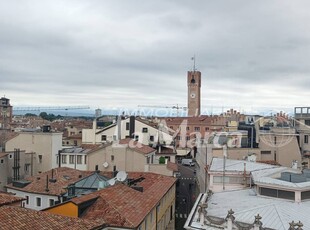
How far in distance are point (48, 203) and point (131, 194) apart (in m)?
10.4

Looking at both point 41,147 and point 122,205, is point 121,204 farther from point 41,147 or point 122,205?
point 41,147

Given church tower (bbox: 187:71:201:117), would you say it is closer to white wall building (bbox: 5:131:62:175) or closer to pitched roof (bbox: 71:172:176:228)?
white wall building (bbox: 5:131:62:175)

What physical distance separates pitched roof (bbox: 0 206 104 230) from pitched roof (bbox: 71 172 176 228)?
10.0ft

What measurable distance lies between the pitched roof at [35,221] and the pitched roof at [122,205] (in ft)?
10.0

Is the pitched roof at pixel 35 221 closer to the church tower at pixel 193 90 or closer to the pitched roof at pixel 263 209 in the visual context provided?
the pitched roof at pixel 263 209

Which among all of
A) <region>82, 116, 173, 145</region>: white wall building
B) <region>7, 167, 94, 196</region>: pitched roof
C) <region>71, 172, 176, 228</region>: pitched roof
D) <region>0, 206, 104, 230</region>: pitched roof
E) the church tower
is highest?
the church tower

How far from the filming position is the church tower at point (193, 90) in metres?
146

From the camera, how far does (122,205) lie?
22.5m

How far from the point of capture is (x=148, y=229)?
24.9 m

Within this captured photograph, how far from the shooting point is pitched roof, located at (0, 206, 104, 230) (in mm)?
15859

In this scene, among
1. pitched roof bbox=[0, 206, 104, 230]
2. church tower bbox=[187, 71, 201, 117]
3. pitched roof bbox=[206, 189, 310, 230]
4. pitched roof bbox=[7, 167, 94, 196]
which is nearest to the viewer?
pitched roof bbox=[0, 206, 104, 230]

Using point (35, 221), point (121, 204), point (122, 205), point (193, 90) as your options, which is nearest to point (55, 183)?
point (121, 204)

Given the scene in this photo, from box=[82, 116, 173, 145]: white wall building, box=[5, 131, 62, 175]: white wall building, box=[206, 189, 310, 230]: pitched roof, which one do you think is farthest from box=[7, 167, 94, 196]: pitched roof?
box=[82, 116, 173, 145]: white wall building

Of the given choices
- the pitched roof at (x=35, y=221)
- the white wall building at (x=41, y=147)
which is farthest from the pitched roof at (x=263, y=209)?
A: the white wall building at (x=41, y=147)
